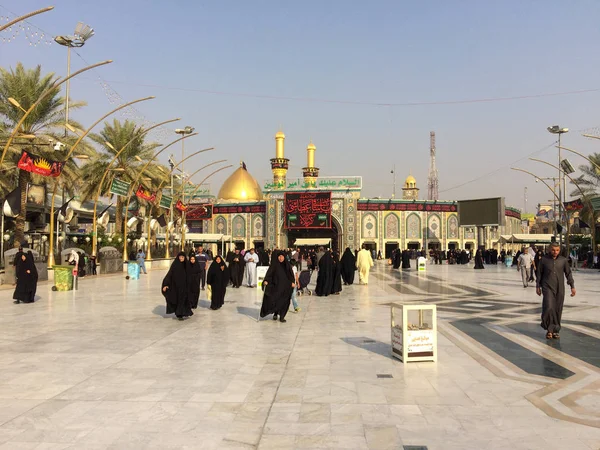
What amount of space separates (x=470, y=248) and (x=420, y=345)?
191 feet

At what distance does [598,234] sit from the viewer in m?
38.9

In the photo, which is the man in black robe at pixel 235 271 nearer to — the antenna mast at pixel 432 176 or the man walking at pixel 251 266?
the man walking at pixel 251 266

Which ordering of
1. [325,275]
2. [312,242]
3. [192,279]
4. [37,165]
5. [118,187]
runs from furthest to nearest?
1. [312,242]
2. [118,187]
3. [37,165]
4. [325,275]
5. [192,279]

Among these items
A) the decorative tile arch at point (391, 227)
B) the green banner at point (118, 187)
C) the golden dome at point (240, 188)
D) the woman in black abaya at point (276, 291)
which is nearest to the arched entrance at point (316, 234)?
the decorative tile arch at point (391, 227)

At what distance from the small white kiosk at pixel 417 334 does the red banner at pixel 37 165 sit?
43.5ft

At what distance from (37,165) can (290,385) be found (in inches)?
552

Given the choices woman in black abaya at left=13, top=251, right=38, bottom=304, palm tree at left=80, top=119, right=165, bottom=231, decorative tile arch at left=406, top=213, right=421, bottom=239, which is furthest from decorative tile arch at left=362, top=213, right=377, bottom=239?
woman in black abaya at left=13, top=251, right=38, bottom=304

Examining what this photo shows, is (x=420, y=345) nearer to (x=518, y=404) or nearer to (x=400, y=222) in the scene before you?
(x=518, y=404)

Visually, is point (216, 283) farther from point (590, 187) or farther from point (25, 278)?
point (590, 187)

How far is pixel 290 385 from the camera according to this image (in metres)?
5.44

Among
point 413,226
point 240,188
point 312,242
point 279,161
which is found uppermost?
point 279,161

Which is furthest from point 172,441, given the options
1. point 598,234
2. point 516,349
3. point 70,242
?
point 598,234

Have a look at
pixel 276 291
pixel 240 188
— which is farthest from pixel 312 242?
pixel 276 291

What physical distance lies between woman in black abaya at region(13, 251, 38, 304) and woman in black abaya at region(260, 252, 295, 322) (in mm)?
6486
